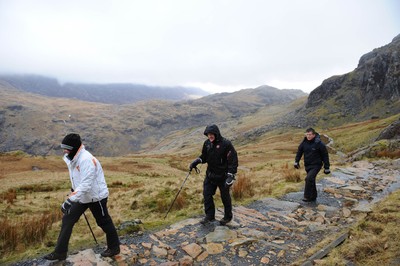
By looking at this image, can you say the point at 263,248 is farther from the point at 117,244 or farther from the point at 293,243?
the point at 117,244

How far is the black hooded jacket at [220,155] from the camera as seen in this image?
329 inches

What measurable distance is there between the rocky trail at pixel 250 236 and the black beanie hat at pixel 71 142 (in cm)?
241

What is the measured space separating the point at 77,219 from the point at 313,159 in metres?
8.52

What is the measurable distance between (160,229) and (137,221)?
0.83 meters

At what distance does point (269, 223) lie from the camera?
9.17 metres

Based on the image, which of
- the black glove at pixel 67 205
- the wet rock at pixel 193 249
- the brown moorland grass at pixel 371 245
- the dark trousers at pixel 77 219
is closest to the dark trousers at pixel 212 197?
the wet rock at pixel 193 249

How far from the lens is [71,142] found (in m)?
6.38

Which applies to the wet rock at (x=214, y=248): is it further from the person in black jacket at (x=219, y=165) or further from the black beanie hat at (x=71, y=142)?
the black beanie hat at (x=71, y=142)

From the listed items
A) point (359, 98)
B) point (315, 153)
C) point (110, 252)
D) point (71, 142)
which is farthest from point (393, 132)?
point (359, 98)

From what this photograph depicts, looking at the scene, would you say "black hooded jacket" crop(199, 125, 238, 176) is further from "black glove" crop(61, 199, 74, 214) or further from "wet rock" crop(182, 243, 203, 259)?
"black glove" crop(61, 199, 74, 214)

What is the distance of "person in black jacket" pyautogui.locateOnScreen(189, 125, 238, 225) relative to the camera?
8344 mm

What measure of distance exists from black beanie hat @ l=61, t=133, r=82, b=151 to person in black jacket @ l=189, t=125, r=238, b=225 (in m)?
3.35

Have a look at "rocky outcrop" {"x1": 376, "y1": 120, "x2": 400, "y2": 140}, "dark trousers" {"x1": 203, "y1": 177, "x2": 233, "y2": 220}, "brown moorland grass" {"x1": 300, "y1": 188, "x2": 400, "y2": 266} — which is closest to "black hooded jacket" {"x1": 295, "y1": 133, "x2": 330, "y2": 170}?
"brown moorland grass" {"x1": 300, "y1": 188, "x2": 400, "y2": 266}

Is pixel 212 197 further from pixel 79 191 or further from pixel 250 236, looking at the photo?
pixel 79 191
